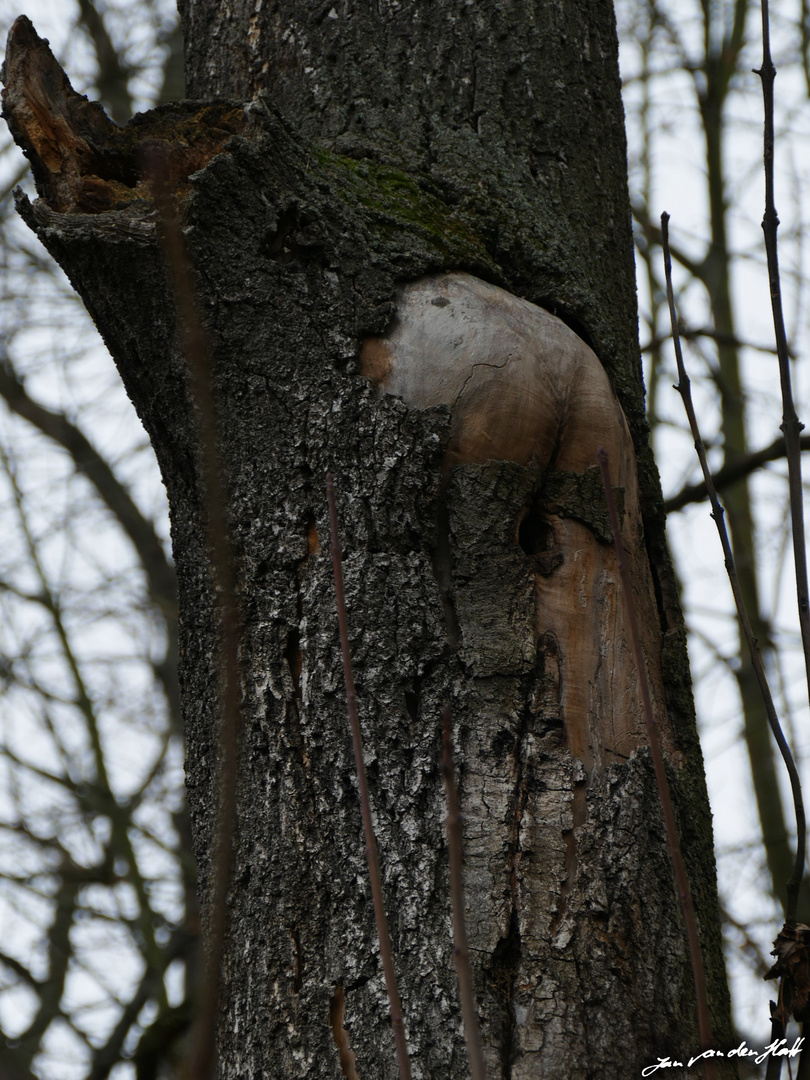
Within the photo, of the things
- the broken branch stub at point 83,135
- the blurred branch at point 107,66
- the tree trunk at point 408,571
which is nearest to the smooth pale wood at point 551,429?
the tree trunk at point 408,571

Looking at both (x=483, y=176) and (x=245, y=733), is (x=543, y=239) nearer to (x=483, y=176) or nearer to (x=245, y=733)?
(x=483, y=176)

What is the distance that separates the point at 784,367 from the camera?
1.27m

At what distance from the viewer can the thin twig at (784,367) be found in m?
1.23

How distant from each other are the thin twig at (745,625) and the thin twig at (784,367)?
0.08 meters

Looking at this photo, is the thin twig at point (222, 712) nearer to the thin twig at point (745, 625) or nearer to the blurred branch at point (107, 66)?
the thin twig at point (745, 625)

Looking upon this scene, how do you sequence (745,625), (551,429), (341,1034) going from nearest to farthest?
(341,1034), (745,625), (551,429)

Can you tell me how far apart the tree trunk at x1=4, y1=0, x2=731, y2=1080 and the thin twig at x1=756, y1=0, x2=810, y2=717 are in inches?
10.9

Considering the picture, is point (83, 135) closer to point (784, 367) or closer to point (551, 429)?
point (551, 429)

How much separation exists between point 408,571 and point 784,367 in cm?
58

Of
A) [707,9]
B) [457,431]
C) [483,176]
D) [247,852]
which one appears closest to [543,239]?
[483,176]

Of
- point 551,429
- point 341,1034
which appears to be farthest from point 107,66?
point 341,1034

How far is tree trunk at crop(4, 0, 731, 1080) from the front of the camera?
124cm
